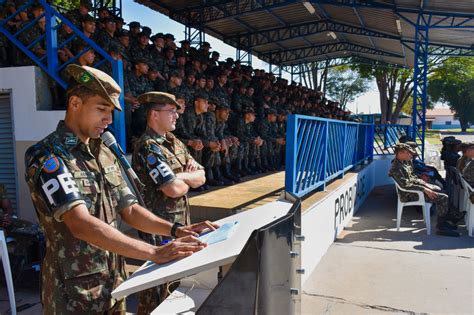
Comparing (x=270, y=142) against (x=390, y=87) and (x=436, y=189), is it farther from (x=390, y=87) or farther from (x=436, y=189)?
(x=390, y=87)

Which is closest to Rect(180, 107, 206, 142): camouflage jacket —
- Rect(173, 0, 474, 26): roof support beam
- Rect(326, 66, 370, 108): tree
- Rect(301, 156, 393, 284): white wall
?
Rect(301, 156, 393, 284): white wall

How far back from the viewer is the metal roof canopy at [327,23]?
10.1 meters

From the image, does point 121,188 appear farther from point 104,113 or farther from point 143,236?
point 143,236

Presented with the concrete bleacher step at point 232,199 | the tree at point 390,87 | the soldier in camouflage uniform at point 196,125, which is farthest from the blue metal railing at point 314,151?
the tree at point 390,87

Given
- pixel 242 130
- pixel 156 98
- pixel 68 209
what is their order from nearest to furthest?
pixel 68 209 → pixel 156 98 → pixel 242 130

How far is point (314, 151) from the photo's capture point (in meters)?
4.48

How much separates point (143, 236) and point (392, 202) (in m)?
6.93

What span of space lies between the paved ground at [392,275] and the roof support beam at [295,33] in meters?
9.12

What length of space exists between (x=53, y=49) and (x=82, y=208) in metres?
3.75

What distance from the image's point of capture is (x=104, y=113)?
5.21 feet

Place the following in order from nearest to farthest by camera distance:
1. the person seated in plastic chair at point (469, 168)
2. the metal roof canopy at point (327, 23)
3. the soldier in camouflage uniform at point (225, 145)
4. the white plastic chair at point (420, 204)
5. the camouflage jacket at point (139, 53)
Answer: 1. the soldier in camouflage uniform at point (225, 145)
2. the white plastic chair at point (420, 204)
3. the person seated in plastic chair at point (469, 168)
4. the camouflage jacket at point (139, 53)
5. the metal roof canopy at point (327, 23)

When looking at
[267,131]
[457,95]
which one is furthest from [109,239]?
[457,95]

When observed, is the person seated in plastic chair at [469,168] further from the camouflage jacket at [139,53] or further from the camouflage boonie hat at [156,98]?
the camouflage boonie hat at [156,98]

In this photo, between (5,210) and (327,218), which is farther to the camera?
(327,218)
